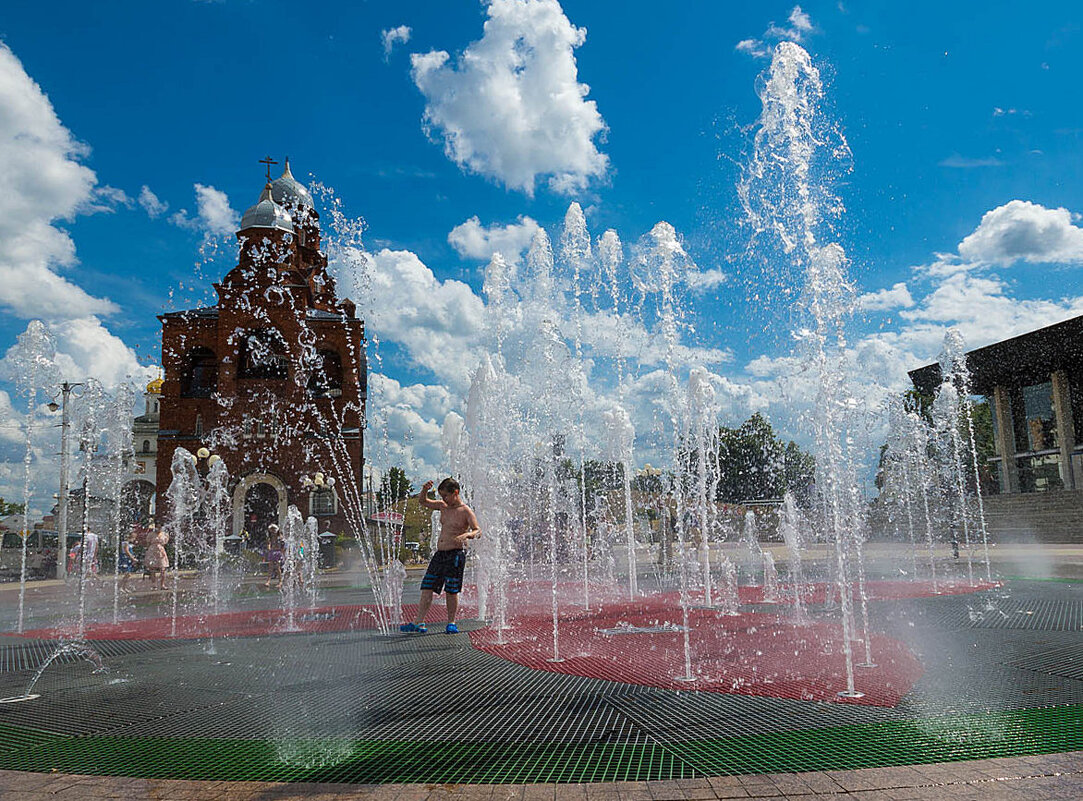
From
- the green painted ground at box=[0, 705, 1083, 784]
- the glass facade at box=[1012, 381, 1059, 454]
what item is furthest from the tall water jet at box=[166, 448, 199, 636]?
the glass facade at box=[1012, 381, 1059, 454]

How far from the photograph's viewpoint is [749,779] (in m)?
2.93

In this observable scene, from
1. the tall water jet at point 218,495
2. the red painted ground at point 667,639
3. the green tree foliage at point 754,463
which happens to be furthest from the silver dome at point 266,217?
the green tree foliage at point 754,463

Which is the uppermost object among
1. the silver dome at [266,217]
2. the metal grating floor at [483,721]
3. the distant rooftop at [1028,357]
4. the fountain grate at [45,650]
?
the silver dome at [266,217]

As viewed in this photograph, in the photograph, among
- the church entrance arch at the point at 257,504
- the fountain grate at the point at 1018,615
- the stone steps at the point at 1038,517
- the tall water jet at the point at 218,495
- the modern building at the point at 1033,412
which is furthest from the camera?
the church entrance arch at the point at 257,504

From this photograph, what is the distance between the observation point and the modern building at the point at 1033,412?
102 ft

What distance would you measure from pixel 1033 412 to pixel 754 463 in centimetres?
3877

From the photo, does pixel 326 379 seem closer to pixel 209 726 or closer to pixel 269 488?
pixel 269 488

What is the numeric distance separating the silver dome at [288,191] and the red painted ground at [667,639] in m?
36.6

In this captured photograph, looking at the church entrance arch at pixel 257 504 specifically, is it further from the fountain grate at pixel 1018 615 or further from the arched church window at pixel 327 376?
the fountain grate at pixel 1018 615

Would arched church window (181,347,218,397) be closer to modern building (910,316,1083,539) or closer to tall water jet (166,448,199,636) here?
tall water jet (166,448,199,636)

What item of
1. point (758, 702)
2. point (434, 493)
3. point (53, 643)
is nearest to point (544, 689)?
point (758, 702)

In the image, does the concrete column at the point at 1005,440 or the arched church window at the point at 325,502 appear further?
the concrete column at the point at 1005,440

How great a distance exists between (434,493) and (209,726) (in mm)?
3839

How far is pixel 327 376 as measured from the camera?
35656mm
